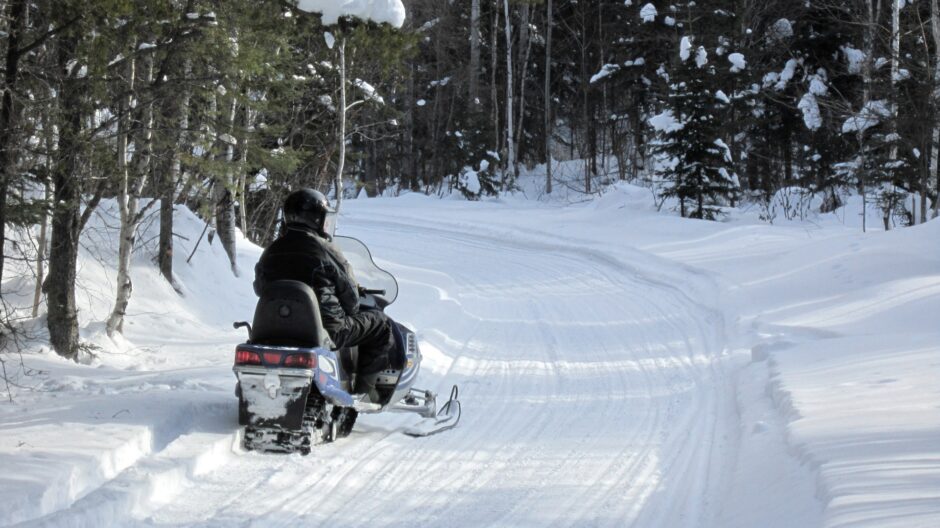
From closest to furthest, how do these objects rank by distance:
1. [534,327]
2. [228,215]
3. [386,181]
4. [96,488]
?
1. [96,488]
2. [534,327]
3. [228,215]
4. [386,181]

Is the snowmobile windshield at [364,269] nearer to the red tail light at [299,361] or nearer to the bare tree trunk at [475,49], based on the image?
the red tail light at [299,361]

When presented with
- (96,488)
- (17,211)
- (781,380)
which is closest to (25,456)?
(96,488)

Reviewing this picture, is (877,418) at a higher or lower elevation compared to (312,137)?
lower

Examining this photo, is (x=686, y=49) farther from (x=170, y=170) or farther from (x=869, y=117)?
(x=170, y=170)

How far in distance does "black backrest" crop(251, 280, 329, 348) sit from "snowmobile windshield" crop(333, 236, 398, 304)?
1.52 m

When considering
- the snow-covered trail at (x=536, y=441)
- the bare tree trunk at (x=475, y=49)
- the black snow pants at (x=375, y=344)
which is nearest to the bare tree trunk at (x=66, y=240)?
the black snow pants at (x=375, y=344)

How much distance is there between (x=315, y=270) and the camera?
19.6 feet

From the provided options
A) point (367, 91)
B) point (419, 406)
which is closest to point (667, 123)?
point (367, 91)

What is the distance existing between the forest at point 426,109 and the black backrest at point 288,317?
199 centimetres

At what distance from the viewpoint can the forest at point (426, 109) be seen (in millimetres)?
7340

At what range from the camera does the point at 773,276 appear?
13.7 meters

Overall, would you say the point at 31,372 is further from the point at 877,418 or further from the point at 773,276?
the point at 773,276

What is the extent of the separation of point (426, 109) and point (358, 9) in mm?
28077

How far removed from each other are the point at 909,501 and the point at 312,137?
51.1 feet
